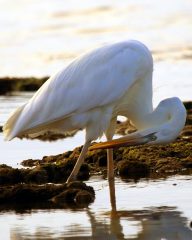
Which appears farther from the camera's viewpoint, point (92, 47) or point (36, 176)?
Answer: point (92, 47)

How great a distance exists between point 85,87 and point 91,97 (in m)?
0.18

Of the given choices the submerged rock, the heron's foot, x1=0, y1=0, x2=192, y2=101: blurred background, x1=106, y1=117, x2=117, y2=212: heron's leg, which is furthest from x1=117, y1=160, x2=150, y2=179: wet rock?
x1=0, y1=0, x2=192, y2=101: blurred background

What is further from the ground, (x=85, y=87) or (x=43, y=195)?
(x=85, y=87)

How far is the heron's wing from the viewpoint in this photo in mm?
12578

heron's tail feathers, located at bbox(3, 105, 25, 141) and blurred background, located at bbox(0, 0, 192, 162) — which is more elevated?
blurred background, located at bbox(0, 0, 192, 162)

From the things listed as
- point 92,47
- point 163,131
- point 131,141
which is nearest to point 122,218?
point 131,141

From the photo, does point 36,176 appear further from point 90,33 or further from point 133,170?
point 90,33

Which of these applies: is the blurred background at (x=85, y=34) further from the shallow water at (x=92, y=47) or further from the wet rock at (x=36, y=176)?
the wet rock at (x=36, y=176)

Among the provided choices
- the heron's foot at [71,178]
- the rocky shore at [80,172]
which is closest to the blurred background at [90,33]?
the rocky shore at [80,172]

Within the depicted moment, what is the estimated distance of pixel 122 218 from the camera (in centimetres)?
1067

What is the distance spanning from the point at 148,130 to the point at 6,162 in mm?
2932

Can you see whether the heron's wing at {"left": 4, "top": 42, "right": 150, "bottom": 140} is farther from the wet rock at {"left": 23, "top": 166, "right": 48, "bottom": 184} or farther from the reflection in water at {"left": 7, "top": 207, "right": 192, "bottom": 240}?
the reflection in water at {"left": 7, "top": 207, "right": 192, "bottom": 240}

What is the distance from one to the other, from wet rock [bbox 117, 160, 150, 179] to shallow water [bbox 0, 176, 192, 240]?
0.68 m

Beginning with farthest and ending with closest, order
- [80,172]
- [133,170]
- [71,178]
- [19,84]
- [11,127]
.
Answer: [19,84] → [80,172] → [133,170] → [11,127] → [71,178]
